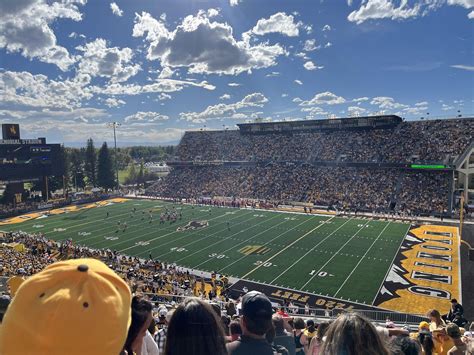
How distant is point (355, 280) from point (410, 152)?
30.7 metres

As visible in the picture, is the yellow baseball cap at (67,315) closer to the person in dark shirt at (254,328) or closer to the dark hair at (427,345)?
the person in dark shirt at (254,328)

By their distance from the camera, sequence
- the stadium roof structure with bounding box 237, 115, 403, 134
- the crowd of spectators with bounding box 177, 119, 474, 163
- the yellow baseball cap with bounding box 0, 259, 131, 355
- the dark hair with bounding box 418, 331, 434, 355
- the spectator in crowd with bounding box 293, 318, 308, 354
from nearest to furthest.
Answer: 1. the yellow baseball cap with bounding box 0, 259, 131, 355
2. the dark hair with bounding box 418, 331, 434, 355
3. the spectator in crowd with bounding box 293, 318, 308, 354
4. the crowd of spectators with bounding box 177, 119, 474, 163
5. the stadium roof structure with bounding box 237, 115, 403, 134

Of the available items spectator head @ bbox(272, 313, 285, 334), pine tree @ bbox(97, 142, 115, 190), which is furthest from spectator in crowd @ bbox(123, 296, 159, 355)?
pine tree @ bbox(97, 142, 115, 190)

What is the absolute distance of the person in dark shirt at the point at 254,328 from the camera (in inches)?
109

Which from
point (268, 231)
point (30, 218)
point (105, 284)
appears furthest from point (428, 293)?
point (30, 218)

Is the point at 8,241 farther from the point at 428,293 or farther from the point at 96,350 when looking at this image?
the point at 96,350

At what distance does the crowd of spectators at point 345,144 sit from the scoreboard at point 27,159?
22115 millimetres

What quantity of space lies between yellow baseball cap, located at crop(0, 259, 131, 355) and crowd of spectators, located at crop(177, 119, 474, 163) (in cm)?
4604

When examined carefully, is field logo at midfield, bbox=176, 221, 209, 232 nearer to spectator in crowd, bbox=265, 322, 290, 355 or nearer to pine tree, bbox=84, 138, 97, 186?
spectator in crowd, bbox=265, 322, 290, 355

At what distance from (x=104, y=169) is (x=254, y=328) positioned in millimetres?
64300

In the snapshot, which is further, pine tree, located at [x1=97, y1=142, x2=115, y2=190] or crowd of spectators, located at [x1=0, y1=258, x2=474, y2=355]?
pine tree, located at [x1=97, y1=142, x2=115, y2=190]

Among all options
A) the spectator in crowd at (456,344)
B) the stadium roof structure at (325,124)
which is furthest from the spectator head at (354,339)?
the stadium roof structure at (325,124)

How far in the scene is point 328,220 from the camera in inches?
1363

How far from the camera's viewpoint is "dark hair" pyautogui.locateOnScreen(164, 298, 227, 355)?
2.35 metres
